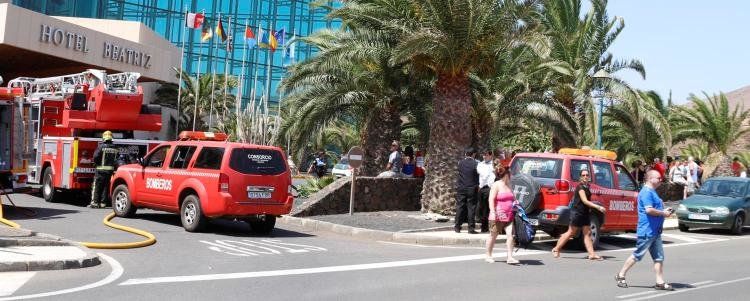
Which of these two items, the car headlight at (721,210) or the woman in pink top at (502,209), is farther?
the car headlight at (721,210)

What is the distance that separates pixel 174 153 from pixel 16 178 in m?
3.47

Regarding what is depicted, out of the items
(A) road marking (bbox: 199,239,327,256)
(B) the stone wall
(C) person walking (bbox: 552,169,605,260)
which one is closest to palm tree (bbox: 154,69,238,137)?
(B) the stone wall

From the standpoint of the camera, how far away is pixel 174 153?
15.1 m

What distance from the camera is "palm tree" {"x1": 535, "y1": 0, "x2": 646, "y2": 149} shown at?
24.4m

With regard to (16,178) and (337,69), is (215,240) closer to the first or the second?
(16,178)

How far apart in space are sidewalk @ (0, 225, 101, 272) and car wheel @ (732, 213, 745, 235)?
16.2 metres

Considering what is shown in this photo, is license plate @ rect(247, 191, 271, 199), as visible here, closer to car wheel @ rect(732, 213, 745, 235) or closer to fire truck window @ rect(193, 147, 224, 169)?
fire truck window @ rect(193, 147, 224, 169)

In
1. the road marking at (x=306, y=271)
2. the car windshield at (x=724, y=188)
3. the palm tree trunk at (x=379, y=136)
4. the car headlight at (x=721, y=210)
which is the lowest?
the road marking at (x=306, y=271)

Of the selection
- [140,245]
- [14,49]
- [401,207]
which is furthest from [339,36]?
[14,49]

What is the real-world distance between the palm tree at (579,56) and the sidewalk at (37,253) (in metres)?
16.8

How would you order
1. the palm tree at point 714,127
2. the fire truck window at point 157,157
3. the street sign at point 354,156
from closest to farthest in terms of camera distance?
1. the fire truck window at point 157,157
2. the street sign at point 354,156
3. the palm tree at point 714,127

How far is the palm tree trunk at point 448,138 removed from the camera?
60.4 feet

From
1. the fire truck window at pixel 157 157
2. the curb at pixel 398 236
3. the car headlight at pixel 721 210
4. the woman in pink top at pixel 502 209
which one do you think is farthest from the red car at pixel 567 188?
the fire truck window at pixel 157 157

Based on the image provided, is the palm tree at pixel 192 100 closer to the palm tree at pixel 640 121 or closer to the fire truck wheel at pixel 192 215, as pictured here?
the palm tree at pixel 640 121
